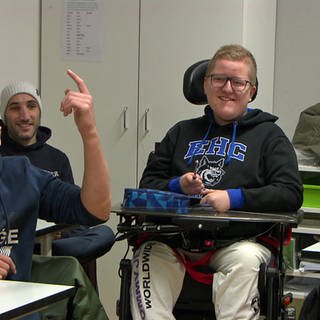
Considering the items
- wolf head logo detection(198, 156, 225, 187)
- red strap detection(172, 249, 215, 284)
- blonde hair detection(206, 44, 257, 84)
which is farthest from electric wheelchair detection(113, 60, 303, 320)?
blonde hair detection(206, 44, 257, 84)

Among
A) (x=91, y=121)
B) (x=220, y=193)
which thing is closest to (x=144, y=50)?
(x=220, y=193)

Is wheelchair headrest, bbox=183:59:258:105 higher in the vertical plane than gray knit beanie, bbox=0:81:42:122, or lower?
higher

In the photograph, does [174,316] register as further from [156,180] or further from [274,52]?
[274,52]

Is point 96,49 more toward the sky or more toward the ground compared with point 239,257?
more toward the sky

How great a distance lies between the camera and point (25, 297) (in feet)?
4.81

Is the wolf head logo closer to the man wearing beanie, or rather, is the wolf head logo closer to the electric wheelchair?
the electric wheelchair

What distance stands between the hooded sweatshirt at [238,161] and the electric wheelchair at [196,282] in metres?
0.12

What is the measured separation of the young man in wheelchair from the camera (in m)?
2.45

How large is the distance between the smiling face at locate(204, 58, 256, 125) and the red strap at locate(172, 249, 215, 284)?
1.83 feet

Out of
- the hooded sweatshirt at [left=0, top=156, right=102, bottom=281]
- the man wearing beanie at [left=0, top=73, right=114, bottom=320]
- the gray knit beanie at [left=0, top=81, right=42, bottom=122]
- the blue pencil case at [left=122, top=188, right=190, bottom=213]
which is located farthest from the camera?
the gray knit beanie at [left=0, top=81, right=42, bottom=122]

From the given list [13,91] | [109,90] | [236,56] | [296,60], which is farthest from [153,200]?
[296,60]

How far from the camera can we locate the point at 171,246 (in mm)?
2648

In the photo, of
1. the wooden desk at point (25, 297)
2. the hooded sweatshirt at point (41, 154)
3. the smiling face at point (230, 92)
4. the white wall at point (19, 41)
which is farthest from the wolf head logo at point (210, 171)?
the white wall at point (19, 41)

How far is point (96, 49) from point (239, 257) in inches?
85.7
